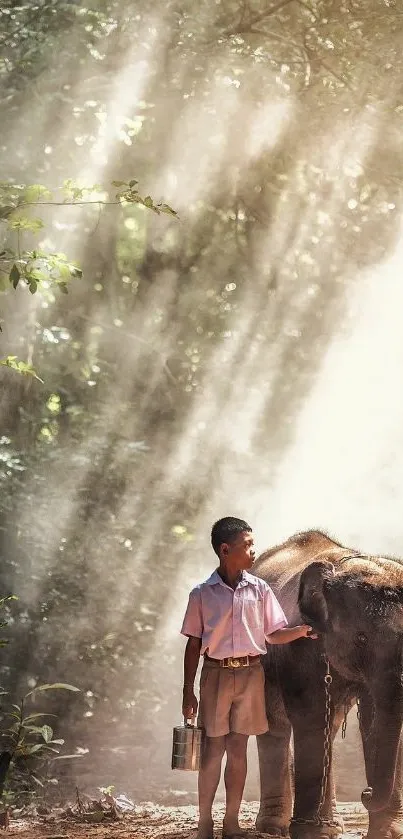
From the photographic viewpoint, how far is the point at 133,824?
23.0ft

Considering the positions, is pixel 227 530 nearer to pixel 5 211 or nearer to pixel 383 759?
pixel 383 759

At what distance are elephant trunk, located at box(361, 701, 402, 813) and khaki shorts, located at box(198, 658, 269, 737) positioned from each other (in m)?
0.56

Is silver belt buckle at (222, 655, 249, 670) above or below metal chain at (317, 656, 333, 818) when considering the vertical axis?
above

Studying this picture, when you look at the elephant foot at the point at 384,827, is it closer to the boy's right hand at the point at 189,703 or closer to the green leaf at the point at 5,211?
the boy's right hand at the point at 189,703

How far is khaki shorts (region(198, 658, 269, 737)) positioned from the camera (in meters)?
5.13

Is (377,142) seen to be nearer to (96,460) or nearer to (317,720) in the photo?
(96,460)

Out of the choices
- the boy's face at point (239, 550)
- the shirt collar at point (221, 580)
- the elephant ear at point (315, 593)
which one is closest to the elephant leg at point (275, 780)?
the elephant ear at point (315, 593)

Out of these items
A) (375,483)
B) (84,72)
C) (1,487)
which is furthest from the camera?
(375,483)

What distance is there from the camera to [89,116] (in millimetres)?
11711

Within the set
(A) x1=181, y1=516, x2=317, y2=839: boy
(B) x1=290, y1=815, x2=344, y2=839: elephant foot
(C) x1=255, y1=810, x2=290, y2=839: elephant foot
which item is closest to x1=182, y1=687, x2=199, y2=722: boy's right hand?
(A) x1=181, y1=516, x2=317, y2=839: boy

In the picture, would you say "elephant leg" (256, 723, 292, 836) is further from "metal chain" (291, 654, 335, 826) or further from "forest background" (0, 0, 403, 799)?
"forest background" (0, 0, 403, 799)

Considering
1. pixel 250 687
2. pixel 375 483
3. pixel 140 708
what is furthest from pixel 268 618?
pixel 375 483

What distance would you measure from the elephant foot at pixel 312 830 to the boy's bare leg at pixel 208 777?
1.70ft

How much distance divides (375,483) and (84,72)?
871cm
